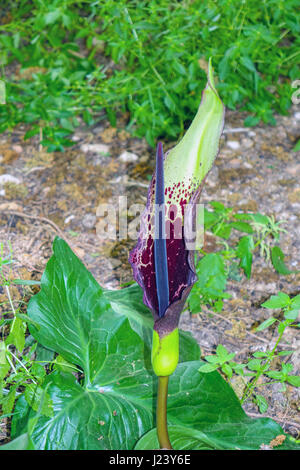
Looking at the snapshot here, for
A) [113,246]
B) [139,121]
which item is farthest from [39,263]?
[139,121]

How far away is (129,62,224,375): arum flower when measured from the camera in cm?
70

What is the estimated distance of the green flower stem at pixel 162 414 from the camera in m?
0.80

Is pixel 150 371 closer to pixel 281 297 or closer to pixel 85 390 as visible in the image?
pixel 85 390

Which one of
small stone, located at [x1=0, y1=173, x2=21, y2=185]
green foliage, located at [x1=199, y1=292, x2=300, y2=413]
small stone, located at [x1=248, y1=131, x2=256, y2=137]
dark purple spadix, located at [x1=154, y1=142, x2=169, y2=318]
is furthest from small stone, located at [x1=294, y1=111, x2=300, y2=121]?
dark purple spadix, located at [x1=154, y1=142, x2=169, y2=318]

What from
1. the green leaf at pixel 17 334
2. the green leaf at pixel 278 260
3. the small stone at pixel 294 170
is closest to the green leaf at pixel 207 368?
the green leaf at pixel 17 334

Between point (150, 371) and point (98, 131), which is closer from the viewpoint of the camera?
point (150, 371)

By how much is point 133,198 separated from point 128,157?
0.75ft

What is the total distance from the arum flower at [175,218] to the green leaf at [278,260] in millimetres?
654

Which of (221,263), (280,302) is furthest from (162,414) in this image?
(221,263)

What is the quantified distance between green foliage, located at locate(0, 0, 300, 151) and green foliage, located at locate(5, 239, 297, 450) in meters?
0.89

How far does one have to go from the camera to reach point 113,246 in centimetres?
159

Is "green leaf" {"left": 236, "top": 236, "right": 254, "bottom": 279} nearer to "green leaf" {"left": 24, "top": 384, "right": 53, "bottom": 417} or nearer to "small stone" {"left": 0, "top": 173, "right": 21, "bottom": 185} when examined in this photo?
"green leaf" {"left": 24, "top": 384, "right": 53, "bottom": 417}
